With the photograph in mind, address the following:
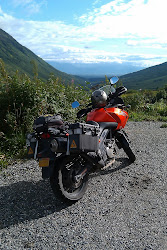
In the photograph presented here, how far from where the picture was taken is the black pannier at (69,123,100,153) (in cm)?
342

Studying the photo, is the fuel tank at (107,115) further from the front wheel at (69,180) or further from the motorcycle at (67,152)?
the front wheel at (69,180)

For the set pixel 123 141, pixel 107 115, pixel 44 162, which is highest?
pixel 107 115

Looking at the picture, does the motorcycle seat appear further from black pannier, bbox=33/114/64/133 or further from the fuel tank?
black pannier, bbox=33/114/64/133

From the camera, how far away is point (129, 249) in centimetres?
283

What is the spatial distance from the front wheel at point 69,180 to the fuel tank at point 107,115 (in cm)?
101

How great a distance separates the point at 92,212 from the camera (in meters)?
3.62

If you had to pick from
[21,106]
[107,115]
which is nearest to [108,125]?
[107,115]

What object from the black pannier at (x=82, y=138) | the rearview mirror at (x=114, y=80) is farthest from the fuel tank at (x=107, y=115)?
the black pannier at (x=82, y=138)

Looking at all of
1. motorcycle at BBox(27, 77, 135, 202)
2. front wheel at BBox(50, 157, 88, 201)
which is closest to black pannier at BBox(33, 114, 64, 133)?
motorcycle at BBox(27, 77, 135, 202)

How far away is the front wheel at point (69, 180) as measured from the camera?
353cm

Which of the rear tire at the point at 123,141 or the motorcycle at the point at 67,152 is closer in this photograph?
the motorcycle at the point at 67,152

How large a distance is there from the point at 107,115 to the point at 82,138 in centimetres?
140

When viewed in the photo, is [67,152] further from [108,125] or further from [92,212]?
[108,125]

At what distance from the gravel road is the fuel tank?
116cm
